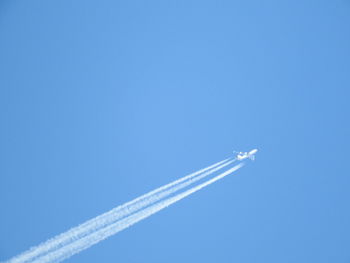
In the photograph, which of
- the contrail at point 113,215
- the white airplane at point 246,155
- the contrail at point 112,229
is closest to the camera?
the contrail at point 112,229

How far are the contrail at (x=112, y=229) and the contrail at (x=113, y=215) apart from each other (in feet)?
0.29

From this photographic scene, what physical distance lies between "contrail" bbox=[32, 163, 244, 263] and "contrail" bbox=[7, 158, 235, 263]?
0.09 meters

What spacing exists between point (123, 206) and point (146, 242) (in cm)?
90

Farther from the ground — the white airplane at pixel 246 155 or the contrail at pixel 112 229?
the white airplane at pixel 246 155

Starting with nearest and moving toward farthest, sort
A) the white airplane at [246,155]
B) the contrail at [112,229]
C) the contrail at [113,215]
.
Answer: the contrail at [112,229] → the contrail at [113,215] → the white airplane at [246,155]

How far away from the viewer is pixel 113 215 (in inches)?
265

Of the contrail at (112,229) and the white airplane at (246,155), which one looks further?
the white airplane at (246,155)

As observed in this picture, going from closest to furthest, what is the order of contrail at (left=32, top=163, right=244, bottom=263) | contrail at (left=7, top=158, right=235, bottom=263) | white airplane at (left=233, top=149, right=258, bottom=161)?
contrail at (left=32, top=163, right=244, bottom=263) < contrail at (left=7, top=158, right=235, bottom=263) < white airplane at (left=233, top=149, right=258, bottom=161)

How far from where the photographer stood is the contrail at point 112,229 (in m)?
6.18

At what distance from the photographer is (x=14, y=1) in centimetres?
667

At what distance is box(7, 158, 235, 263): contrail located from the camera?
20.7 feet

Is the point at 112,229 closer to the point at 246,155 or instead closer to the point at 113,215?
the point at 113,215

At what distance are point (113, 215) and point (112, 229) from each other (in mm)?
274

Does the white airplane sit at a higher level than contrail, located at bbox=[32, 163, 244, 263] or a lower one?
higher
